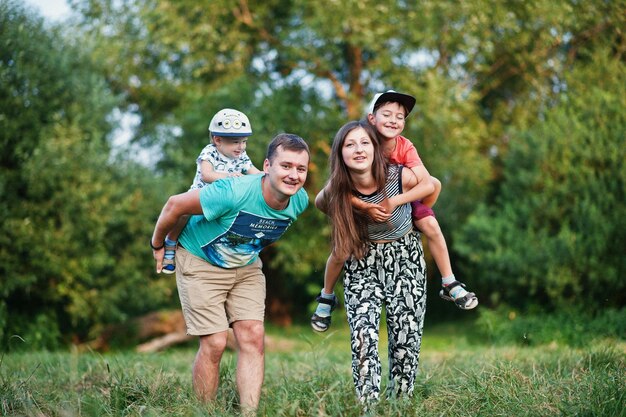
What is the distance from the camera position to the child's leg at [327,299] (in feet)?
15.4

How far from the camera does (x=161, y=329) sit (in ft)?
50.0

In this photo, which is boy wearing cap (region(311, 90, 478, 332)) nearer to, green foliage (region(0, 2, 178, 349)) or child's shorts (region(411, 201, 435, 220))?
child's shorts (region(411, 201, 435, 220))

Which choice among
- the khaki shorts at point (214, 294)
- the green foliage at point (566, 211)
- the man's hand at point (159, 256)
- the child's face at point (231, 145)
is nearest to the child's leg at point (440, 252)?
the khaki shorts at point (214, 294)

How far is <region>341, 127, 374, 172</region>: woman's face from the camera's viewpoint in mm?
4324

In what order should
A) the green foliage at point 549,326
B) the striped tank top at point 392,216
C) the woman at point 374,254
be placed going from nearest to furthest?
1. the woman at point 374,254
2. the striped tank top at point 392,216
3. the green foliage at point 549,326

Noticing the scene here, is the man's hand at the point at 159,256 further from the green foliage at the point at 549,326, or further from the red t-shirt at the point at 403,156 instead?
the green foliage at the point at 549,326

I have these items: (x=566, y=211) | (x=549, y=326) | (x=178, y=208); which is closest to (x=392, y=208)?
(x=178, y=208)

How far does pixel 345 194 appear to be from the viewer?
14.5ft

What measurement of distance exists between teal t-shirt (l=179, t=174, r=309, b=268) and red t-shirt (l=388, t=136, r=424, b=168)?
67cm

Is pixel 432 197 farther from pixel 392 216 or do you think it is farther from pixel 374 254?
pixel 374 254

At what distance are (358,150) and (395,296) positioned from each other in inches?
38.0

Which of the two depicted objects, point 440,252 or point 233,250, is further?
point 440,252

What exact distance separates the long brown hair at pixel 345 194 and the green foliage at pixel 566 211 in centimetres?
853

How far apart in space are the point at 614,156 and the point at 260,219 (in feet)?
31.6
